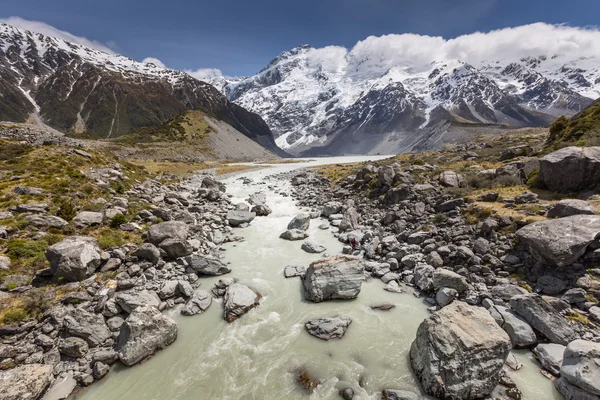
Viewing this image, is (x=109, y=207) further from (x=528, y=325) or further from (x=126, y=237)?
(x=528, y=325)

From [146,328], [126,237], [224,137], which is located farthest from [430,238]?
[224,137]

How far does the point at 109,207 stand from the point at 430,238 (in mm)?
28528

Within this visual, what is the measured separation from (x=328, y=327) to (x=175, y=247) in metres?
12.8

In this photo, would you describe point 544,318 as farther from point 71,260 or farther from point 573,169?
point 71,260

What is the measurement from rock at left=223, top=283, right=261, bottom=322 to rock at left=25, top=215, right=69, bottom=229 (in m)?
14.2

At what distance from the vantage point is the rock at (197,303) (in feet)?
49.6

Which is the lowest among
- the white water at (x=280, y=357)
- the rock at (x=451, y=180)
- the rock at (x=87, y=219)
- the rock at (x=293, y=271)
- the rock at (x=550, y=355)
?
the white water at (x=280, y=357)

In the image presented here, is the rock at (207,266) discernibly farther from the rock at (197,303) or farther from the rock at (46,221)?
the rock at (46,221)

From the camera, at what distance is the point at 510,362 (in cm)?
1123

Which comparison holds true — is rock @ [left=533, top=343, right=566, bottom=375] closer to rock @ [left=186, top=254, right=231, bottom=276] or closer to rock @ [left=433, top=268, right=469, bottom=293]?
rock @ [left=433, top=268, right=469, bottom=293]

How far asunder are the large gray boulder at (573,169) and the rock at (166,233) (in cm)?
2988

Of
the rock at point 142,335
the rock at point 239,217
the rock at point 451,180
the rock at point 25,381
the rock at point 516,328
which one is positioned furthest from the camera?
the rock at point 239,217

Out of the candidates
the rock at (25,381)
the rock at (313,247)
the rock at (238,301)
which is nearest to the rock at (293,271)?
the rock at (238,301)

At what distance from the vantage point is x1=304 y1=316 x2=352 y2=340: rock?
1333 cm
